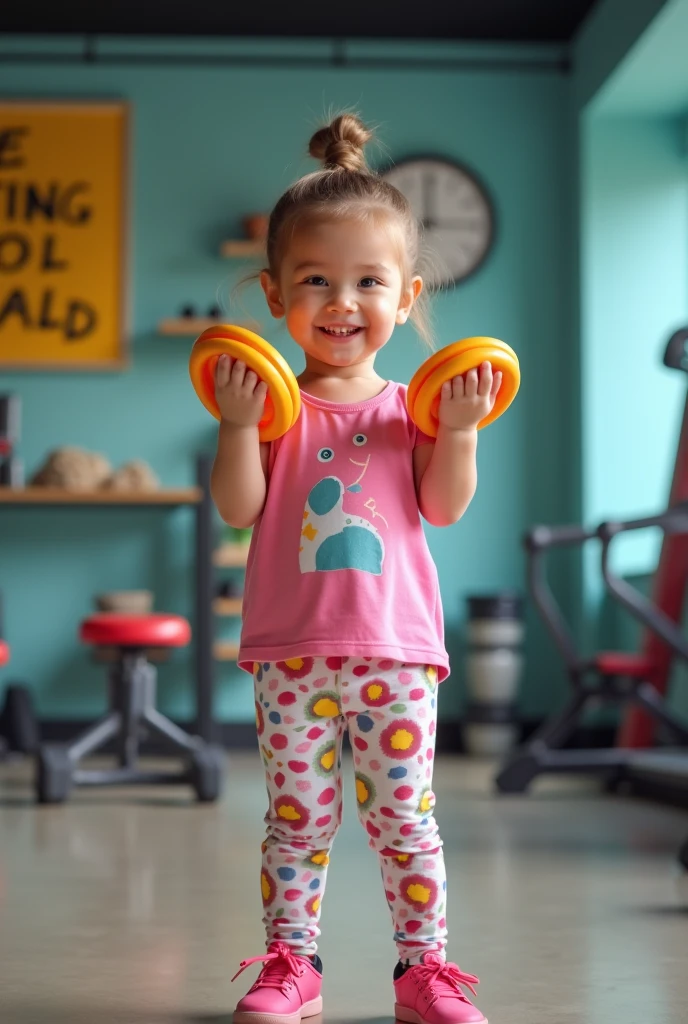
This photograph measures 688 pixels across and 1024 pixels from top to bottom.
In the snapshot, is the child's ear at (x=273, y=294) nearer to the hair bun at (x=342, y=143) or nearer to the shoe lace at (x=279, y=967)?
the hair bun at (x=342, y=143)

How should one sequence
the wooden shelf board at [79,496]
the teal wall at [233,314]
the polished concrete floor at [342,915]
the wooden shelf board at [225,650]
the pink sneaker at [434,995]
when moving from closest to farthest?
the pink sneaker at [434,995] < the polished concrete floor at [342,915] < the wooden shelf board at [79,496] < the wooden shelf board at [225,650] < the teal wall at [233,314]

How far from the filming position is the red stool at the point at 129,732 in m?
3.06

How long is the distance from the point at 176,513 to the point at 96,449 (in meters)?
0.39

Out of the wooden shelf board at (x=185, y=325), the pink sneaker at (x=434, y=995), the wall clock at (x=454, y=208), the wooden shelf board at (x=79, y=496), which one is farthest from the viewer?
the wall clock at (x=454, y=208)

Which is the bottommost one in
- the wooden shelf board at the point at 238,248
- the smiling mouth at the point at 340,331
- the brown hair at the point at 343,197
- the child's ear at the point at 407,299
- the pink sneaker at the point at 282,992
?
the pink sneaker at the point at 282,992

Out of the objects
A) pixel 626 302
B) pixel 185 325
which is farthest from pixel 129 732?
pixel 626 302

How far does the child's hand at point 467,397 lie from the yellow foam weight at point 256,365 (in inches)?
6.2

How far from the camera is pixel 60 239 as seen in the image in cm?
458

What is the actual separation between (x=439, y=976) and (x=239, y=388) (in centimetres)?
64

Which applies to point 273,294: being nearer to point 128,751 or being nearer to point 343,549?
point 343,549

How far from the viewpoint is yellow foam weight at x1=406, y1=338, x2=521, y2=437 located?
1.23 m

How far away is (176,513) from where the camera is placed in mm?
4504

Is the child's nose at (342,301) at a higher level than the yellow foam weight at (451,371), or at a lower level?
higher

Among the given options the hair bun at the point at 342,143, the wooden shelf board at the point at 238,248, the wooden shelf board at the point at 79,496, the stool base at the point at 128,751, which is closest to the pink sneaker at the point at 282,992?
the hair bun at the point at 342,143
